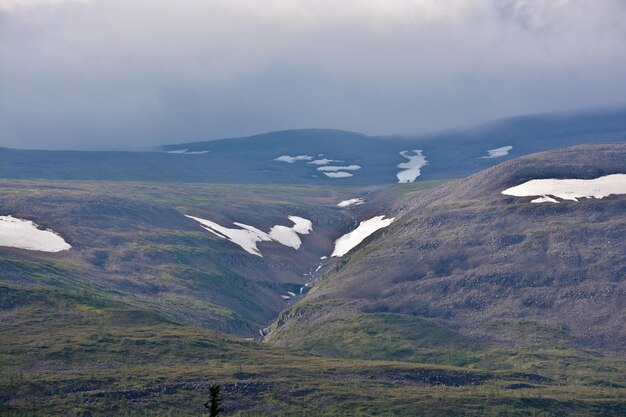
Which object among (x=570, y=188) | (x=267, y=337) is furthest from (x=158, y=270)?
(x=570, y=188)

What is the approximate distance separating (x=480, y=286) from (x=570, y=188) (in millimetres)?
37030

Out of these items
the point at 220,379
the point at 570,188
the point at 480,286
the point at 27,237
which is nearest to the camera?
the point at 220,379

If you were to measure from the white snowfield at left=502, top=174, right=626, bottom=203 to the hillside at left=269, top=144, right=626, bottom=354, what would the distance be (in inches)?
142

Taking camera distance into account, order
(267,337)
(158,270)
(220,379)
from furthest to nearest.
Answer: (158,270)
(267,337)
(220,379)

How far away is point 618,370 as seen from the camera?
127 m

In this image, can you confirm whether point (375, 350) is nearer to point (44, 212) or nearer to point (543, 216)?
point (543, 216)

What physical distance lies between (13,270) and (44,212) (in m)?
42.2

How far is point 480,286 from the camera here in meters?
156

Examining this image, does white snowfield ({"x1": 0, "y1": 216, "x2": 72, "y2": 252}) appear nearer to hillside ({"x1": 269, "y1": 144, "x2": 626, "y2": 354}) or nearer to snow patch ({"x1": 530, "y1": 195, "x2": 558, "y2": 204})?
hillside ({"x1": 269, "y1": 144, "x2": 626, "y2": 354})

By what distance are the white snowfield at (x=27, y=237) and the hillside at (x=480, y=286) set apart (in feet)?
129

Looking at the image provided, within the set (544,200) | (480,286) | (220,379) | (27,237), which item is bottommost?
(220,379)

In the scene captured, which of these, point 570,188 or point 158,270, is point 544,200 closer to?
point 570,188

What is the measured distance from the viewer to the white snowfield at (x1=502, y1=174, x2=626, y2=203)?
180m

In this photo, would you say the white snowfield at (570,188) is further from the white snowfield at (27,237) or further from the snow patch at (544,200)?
the white snowfield at (27,237)
